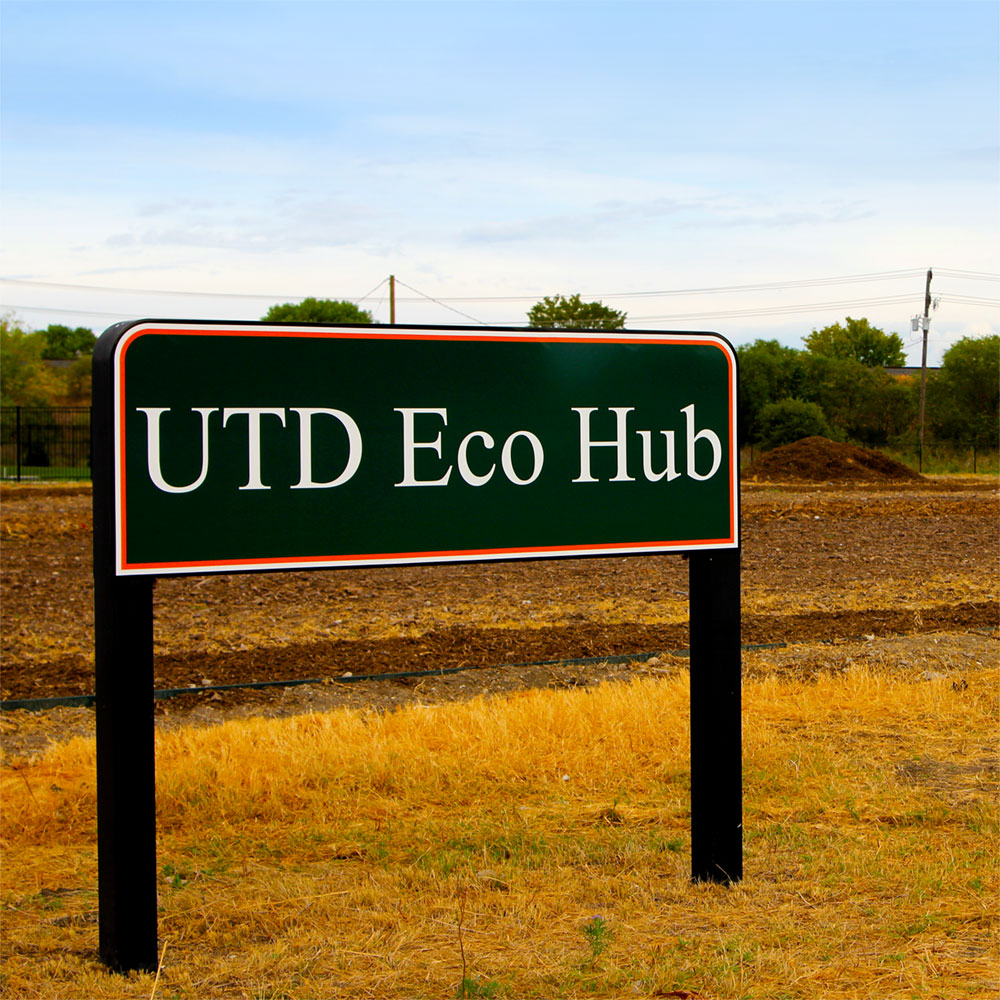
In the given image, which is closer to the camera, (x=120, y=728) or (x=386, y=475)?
(x=120, y=728)

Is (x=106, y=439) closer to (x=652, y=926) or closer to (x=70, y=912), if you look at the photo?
(x=70, y=912)

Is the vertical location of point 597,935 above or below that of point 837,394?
below

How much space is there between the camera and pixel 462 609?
11.8 m

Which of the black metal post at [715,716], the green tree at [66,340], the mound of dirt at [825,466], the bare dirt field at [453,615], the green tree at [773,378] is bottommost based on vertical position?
the bare dirt field at [453,615]

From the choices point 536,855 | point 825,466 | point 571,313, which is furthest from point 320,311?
point 536,855

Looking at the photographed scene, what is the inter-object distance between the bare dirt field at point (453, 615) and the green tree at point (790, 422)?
3271cm

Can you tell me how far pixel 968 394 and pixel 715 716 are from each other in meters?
54.8

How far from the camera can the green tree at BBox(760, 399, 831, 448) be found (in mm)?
50375

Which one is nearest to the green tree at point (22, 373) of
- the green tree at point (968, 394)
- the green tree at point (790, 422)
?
the green tree at point (790, 422)

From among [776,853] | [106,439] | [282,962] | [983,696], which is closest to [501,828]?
[776,853]

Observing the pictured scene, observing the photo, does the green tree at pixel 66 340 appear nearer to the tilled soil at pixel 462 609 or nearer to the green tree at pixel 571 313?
the green tree at pixel 571 313

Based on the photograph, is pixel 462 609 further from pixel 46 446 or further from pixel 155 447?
pixel 46 446

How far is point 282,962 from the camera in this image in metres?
3.52

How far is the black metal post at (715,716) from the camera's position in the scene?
430cm
